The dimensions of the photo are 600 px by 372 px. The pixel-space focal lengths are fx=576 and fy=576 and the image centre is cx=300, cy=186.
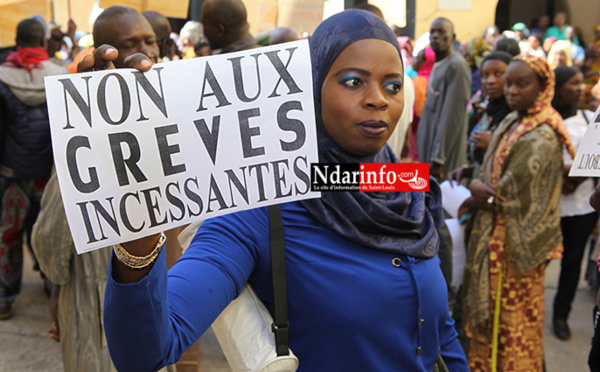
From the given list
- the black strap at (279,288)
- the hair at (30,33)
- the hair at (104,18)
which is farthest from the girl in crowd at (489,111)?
the hair at (30,33)

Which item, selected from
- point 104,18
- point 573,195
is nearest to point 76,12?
point 104,18

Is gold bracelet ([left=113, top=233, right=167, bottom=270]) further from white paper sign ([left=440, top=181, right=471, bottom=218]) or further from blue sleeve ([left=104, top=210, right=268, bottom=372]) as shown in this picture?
white paper sign ([left=440, top=181, right=471, bottom=218])

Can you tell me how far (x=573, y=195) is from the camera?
4.31 meters

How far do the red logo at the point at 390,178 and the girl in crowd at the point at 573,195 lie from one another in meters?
3.05

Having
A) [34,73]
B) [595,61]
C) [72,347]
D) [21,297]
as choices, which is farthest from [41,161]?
[595,61]

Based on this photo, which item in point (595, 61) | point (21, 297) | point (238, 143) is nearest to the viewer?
point (238, 143)

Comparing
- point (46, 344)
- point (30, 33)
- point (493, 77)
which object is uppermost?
point (30, 33)

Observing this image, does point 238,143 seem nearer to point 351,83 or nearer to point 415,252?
point 351,83

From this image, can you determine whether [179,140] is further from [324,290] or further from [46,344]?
[46,344]

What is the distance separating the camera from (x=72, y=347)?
106 inches

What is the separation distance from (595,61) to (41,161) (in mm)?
7847

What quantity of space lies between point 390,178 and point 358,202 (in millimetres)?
140

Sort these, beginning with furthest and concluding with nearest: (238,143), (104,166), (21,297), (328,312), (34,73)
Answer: (21,297)
(34,73)
(328,312)
(238,143)
(104,166)

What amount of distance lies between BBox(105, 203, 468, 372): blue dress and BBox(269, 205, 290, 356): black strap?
0.07 feet
